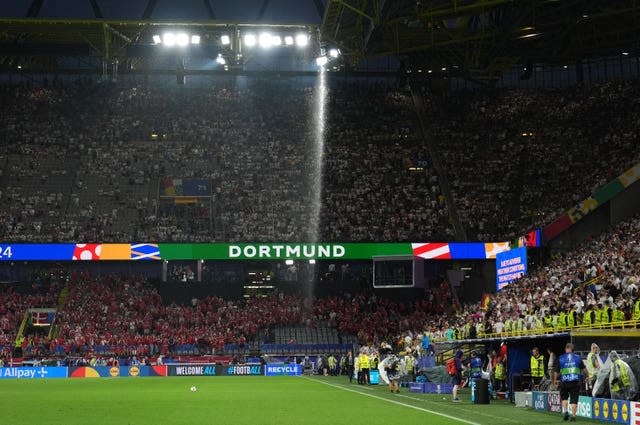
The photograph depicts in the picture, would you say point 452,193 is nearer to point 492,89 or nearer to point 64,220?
point 492,89

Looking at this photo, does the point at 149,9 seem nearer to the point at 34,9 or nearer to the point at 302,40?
the point at 34,9

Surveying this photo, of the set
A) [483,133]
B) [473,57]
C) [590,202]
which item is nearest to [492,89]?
[483,133]

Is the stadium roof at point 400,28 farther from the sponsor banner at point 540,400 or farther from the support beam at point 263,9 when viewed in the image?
the sponsor banner at point 540,400

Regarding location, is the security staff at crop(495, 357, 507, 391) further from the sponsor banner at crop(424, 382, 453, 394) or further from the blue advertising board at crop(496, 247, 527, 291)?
the blue advertising board at crop(496, 247, 527, 291)

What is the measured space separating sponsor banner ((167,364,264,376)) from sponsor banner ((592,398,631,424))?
34790 mm

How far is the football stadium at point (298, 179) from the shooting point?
172 feet

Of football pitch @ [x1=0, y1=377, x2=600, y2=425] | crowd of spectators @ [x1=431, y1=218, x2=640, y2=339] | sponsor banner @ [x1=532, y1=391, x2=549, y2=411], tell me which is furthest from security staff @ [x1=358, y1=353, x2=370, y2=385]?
sponsor banner @ [x1=532, y1=391, x2=549, y2=411]

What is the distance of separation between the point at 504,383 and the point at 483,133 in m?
39.7

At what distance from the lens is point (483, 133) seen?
67688 millimetres

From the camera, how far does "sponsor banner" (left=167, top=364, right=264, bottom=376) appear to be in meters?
52.2

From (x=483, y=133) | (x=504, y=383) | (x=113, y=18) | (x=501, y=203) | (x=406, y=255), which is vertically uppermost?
(x=113, y=18)

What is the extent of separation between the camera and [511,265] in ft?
139

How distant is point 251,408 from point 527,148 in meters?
46.1

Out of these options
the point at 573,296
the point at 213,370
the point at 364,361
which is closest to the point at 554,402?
the point at 573,296
